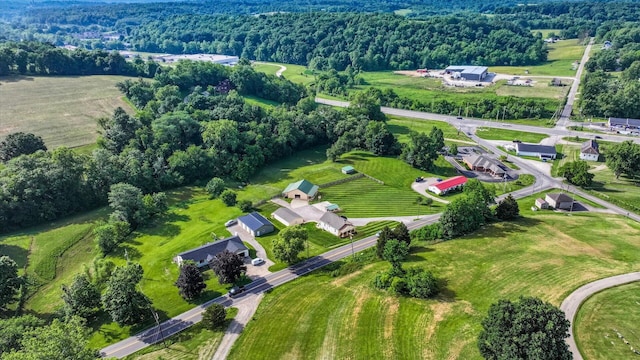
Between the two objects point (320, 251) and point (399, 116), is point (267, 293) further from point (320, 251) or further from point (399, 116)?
point (399, 116)

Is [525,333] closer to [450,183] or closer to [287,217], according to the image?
[287,217]

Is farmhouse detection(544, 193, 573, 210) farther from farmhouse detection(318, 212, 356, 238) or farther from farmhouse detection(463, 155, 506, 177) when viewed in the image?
farmhouse detection(318, 212, 356, 238)

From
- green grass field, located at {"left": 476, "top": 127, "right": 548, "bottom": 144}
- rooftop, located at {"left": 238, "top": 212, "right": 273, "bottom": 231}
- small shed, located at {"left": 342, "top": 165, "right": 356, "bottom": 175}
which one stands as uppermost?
green grass field, located at {"left": 476, "top": 127, "right": 548, "bottom": 144}

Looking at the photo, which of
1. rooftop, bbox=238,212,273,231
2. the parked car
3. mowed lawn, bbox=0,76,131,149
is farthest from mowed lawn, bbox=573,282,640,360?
mowed lawn, bbox=0,76,131,149

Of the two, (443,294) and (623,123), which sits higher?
(623,123)

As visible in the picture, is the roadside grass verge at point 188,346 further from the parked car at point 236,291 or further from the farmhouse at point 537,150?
the farmhouse at point 537,150

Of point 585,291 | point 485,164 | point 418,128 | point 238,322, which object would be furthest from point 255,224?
point 418,128

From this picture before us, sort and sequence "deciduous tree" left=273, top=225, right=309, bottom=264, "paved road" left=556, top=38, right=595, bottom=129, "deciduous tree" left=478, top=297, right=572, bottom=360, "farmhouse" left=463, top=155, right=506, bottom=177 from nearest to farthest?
"deciduous tree" left=478, top=297, right=572, bottom=360 < "deciduous tree" left=273, top=225, right=309, bottom=264 < "farmhouse" left=463, top=155, right=506, bottom=177 < "paved road" left=556, top=38, right=595, bottom=129
